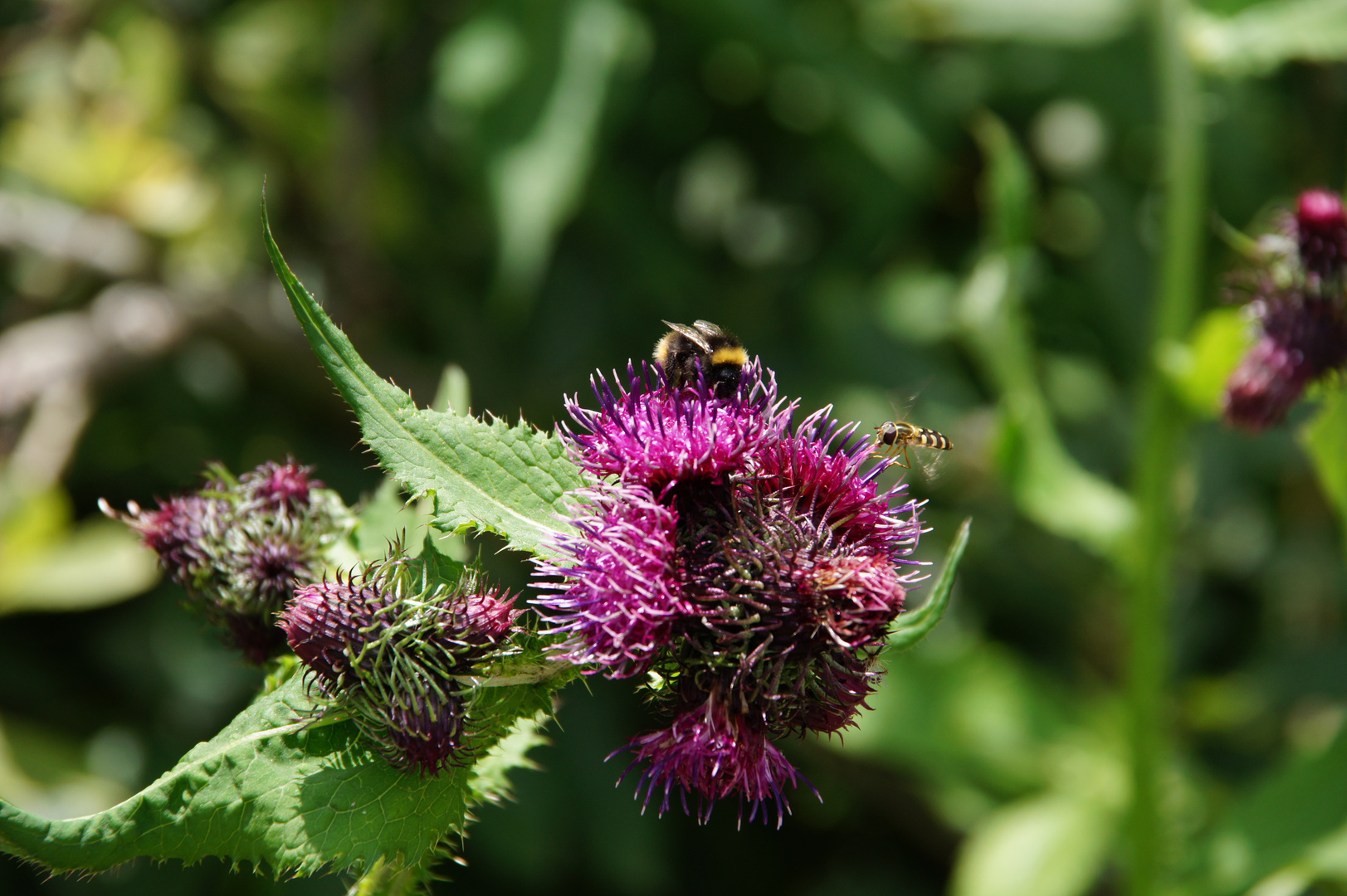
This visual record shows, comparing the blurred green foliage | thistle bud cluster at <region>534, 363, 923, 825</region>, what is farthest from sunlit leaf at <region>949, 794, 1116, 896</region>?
thistle bud cluster at <region>534, 363, 923, 825</region>

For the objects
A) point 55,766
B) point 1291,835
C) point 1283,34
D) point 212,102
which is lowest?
point 55,766

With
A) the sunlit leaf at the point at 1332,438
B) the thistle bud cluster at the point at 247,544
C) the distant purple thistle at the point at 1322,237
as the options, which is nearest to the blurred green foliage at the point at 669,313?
the sunlit leaf at the point at 1332,438

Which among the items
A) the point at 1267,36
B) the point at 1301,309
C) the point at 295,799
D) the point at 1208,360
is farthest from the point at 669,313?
the point at 295,799

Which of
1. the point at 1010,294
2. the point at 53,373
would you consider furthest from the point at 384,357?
the point at 1010,294

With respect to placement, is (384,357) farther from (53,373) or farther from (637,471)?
(637,471)

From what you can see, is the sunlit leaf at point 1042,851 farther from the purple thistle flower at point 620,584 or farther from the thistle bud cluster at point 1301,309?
the purple thistle flower at point 620,584

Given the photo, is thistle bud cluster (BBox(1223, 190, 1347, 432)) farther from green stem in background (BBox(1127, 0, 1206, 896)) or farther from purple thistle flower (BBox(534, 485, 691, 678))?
purple thistle flower (BBox(534, 485, 691, 678))

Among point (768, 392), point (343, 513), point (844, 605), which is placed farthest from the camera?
point (343, 513)
